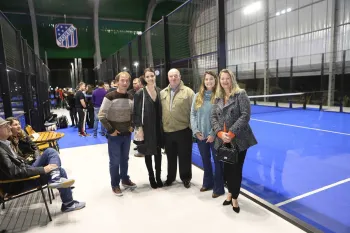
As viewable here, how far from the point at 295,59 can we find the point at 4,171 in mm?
13493

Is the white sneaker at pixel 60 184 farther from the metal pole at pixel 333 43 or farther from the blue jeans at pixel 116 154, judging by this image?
the metal pole at pixel 333 43

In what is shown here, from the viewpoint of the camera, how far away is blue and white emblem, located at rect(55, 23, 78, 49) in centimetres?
1530

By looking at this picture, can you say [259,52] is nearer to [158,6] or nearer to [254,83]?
[254,83]

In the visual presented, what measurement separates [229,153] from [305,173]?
196cm

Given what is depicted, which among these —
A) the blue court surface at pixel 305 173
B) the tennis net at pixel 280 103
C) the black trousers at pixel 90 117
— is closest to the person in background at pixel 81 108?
the black trousers at pixel 90 117

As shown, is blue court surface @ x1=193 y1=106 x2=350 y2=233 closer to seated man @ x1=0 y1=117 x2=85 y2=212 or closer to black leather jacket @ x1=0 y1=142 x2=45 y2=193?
seated man @ x1=0 y1=117 x2=85 y2=212

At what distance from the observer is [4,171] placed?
7.96 ft

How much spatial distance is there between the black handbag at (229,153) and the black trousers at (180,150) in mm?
759

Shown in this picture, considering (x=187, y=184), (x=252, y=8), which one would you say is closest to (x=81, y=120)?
(x=187, y=184)

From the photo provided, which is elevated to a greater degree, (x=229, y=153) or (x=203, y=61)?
(x=203, y=61)

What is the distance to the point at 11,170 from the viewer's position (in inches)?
95.6

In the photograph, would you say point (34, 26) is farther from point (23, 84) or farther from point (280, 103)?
point (280, 103)

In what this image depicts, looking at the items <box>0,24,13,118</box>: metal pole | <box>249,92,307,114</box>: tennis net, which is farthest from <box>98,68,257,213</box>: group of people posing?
<box>249,92,307,114</box>: tennis net

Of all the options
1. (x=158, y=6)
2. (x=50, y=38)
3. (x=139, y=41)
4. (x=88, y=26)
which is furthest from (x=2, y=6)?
(x=139, y=41)
